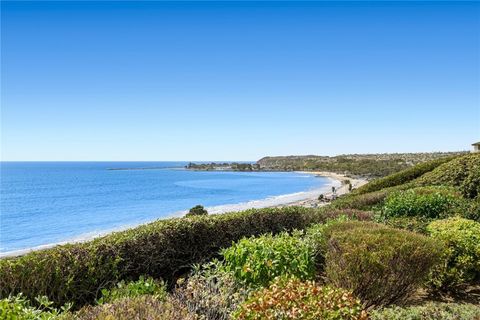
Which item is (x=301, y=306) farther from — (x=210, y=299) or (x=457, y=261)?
(x=457, y=261)

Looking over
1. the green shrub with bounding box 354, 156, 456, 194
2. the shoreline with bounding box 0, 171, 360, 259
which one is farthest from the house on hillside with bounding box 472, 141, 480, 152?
the shoreline with bounding box 0, 171, 360, 259

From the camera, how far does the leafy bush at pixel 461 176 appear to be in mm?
15781

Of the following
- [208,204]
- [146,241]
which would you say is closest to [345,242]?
[146,241]

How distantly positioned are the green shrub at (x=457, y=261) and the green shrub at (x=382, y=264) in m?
1.25

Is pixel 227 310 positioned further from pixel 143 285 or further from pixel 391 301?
pixel 391 301

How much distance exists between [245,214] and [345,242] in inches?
147

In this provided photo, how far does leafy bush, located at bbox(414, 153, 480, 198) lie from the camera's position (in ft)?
51.8

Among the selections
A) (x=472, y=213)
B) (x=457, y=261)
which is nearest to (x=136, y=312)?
(x=457, y=261)

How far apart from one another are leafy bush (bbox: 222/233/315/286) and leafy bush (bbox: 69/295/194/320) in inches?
84.0

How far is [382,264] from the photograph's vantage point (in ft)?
16.4

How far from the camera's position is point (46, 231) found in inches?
1403

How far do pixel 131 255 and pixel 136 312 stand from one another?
354cm

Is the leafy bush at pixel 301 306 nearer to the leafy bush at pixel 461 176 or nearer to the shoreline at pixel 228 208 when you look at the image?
the shoreline at pixel 228 208

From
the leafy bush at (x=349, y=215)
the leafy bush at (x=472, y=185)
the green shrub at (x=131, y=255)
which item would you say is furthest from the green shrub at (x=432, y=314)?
the leafy bush at (x=472, y=185)
